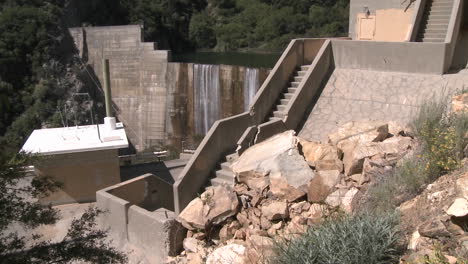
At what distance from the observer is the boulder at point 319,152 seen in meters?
9.00

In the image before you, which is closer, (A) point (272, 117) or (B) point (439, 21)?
(A) point (272, 117)

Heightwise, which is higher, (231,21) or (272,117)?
(231,21)

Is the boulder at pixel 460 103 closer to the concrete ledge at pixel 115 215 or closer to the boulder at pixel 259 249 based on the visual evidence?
the boulder at pixel 259 249


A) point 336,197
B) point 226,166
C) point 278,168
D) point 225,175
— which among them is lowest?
point 225,175

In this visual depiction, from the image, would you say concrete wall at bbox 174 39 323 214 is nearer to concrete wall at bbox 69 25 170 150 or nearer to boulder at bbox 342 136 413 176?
boulder at bbox 342 136 413 176

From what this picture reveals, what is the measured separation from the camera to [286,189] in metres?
8.77

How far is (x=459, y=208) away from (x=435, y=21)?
364 inches

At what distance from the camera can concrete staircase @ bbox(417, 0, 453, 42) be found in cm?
1319

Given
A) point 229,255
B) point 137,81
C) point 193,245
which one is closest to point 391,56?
point 193,245

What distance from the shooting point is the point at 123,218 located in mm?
10414

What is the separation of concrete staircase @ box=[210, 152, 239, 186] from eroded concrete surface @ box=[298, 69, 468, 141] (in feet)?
5.88

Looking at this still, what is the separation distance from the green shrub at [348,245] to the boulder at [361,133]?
120 inches

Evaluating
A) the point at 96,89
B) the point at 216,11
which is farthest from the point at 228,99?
the point at 216,11

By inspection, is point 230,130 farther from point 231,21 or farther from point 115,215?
point 231,21
